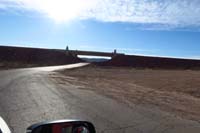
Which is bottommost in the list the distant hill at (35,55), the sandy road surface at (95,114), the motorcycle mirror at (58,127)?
the distant hill at (35,55)

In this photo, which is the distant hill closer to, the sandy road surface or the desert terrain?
the desert terrain

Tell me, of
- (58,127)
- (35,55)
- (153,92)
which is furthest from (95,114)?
(35,55)

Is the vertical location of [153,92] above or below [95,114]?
below

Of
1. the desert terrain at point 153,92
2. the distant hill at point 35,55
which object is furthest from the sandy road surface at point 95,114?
the distant hill at point 35,55

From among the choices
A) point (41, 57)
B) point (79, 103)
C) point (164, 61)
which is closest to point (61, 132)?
point (79, 103)

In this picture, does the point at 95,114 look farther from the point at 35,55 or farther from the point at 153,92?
the point at 35,55

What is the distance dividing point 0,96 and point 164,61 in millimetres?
76411

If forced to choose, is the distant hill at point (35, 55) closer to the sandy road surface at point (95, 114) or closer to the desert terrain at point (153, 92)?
the desert terrain at point (153, 92)

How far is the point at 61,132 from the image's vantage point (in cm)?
289

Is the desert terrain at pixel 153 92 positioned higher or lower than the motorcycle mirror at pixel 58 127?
lower

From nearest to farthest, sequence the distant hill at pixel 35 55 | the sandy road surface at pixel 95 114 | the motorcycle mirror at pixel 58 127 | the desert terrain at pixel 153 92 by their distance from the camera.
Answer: the motorcycle mirror at pixel 58 127 → the sandy road surface at pixel 95 114 → the desert terrain at pixel 153 92 → the distant hill at pixel 35 55

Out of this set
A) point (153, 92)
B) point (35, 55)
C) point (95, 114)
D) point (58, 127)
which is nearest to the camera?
point (58, 127)

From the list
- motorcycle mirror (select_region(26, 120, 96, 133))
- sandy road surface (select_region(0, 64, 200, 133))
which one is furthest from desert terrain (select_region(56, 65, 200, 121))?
motorcycle mirror (select_region(26, 120, 96, 133))

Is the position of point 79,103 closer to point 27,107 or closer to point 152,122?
point 27,107
